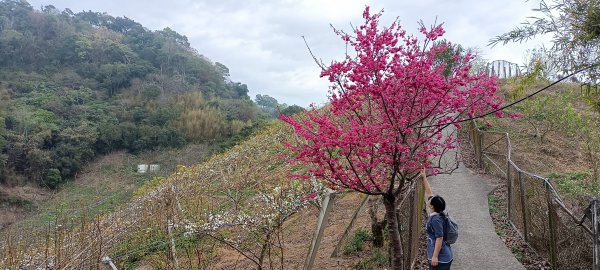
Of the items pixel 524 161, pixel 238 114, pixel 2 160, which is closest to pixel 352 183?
pixel 524 161

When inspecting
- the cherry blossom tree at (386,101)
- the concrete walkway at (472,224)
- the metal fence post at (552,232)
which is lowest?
the concrete walkway at (472,224)

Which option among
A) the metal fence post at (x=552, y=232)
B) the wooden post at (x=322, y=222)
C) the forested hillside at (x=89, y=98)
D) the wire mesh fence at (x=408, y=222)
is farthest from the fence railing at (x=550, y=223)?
the forested hillside at (x=89, y=98)

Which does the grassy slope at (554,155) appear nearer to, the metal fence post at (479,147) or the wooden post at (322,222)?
the metal fence post at (479,147)

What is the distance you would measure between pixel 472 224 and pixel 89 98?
37892 millimetres

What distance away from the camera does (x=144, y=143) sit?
3228 centimetres

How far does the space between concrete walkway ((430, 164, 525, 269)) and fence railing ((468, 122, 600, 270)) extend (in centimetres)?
41

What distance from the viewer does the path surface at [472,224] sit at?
5.72m

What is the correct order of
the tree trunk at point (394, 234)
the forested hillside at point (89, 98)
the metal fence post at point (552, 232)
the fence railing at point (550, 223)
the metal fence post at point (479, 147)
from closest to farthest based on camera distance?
1. the fence railing at point (550, 223)
2. the tree trunk at point (394, 234)
3. the metal fence post at point (552, 232)
4. the metal fence post at point (479, 147)
5. the forested hillside at point (89, 98)

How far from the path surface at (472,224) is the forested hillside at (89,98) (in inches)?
772

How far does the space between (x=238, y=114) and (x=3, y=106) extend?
1819 cm

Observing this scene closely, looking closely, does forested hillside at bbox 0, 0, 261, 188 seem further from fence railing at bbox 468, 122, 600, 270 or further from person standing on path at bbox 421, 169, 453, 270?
person standing on path at bbox 421, 169, 453, 270

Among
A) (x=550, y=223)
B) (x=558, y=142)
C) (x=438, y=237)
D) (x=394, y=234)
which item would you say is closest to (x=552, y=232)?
(x=550, y=223)

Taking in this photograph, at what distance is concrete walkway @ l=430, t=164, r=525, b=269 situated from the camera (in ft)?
18.8

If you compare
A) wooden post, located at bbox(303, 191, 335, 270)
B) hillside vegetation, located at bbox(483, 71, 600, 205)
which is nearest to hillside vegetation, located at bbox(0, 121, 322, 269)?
wooden post, located at bbox(303, 191, 335, 270)
